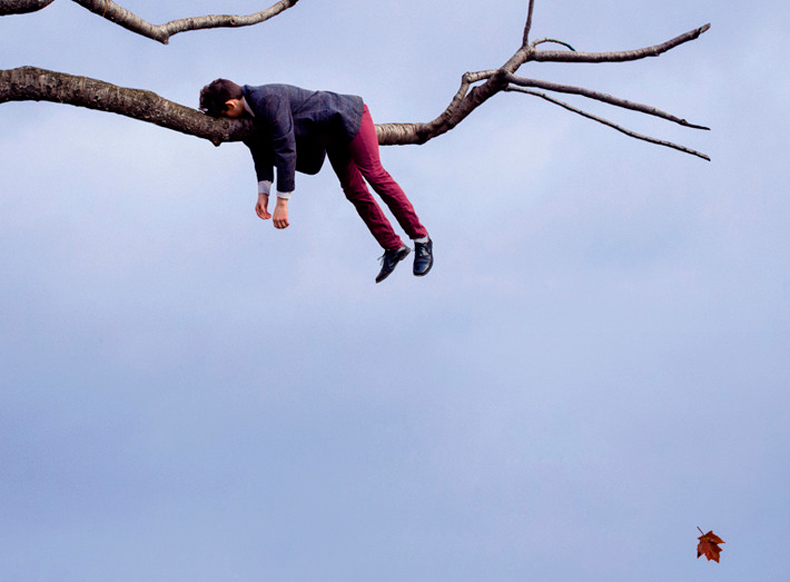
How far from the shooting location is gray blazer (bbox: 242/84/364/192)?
6305 millimetres

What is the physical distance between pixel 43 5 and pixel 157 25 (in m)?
0.96

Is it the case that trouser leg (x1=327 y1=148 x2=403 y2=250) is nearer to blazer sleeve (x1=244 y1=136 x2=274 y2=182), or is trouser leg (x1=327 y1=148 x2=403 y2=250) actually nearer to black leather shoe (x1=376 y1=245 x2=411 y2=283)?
black leather shoe (x1=376 y1=245 x2=411 y2=283)

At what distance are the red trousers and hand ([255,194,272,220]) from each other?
0.59 m

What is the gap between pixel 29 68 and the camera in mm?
6008

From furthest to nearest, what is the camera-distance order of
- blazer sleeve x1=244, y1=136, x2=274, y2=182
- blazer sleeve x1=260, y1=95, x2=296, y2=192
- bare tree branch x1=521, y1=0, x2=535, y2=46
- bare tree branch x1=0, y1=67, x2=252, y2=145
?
blazer sleeve x1=244, y1=136, x2=274, y2=182 → bare tree branch x1=521, y1=0, x2=535, y2=46 → blazer sleeve x1=260, y1=95, x2=296, y2=192 → bare tree branch x1=0, y1=67, x2=252, y2=145

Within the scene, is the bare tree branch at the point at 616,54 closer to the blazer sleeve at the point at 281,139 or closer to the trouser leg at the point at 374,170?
the trouser leg at the point at 374,170

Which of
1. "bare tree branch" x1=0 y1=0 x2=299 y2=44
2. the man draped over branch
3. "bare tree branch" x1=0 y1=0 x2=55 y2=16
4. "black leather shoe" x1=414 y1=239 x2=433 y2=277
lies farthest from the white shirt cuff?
"bare tree branch" x1=0 y1=0 x2=55 y2=16

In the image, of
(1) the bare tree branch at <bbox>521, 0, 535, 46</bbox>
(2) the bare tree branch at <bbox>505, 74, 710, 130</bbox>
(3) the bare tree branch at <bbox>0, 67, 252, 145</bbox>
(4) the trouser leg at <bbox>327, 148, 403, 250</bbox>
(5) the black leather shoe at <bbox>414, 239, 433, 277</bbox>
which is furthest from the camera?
(5) the black leather shoe at <bbox>414, 239, 433, 277</bbox>

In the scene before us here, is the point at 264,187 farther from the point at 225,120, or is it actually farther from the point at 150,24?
the point at 150,24

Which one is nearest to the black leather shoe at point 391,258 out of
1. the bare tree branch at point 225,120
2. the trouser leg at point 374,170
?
the trouser leg at point 374,170

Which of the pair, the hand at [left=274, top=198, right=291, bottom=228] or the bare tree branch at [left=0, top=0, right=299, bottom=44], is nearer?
the bare tree branch at [left=0, top=0, right=299, bottom=44]

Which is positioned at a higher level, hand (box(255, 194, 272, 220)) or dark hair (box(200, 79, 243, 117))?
dark hair (box(200, 79, 243, 117))

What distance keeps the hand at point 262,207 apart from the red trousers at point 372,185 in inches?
23.3

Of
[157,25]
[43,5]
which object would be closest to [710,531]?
[157,25]
